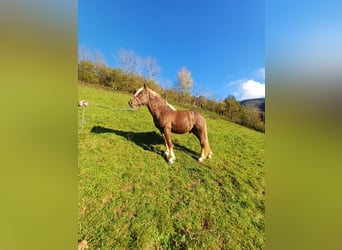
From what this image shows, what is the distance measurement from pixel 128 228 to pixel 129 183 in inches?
25.7

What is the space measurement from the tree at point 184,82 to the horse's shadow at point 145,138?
1.03 metres

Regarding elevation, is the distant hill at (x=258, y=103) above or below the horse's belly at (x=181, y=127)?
above

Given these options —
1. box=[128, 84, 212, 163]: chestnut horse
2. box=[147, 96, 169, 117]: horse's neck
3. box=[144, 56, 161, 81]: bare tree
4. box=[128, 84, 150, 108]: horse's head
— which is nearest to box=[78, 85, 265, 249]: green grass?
box=[128, 84, 212, 163]: chestnut horse

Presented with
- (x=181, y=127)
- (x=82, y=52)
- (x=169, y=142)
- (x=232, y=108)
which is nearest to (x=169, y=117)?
(x=181, y=127)

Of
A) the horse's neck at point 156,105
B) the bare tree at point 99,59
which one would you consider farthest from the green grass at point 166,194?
the bare tree at point 99,59

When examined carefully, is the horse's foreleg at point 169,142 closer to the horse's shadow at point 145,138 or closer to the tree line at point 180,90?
the horse's shadow at point 145,138

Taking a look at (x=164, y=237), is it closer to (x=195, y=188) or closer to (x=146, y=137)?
(x=195, y=188)

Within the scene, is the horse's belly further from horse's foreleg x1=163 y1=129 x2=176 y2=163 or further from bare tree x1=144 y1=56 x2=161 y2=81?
bare tree x1=144 y1=56 x2=161 y2=81

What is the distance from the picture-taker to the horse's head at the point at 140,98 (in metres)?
2.43

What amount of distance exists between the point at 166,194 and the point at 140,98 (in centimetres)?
136

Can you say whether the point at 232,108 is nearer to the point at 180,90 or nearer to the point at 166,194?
the point at 180,90

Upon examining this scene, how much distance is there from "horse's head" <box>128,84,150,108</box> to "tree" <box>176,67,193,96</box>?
77 centimetres
